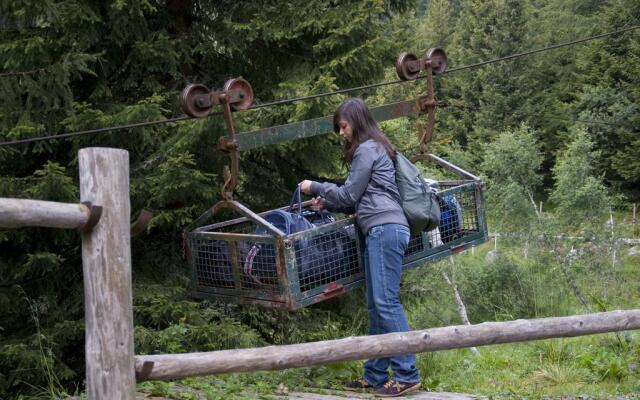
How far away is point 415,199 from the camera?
468 cm

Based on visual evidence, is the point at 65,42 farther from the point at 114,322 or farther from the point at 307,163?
the point at 114,322

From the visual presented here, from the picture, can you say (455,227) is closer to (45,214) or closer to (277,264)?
(277,264)

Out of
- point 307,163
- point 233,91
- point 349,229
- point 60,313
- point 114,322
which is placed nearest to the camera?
point 114,322

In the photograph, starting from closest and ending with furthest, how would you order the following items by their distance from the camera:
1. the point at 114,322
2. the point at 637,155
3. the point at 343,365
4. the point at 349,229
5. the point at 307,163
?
the point at 114,322, the point at 349,229, the point at 343,365, the point at 307,163, the point at 637,155

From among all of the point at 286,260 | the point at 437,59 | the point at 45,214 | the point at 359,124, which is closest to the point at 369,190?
the point at 359,124

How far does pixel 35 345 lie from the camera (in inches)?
234

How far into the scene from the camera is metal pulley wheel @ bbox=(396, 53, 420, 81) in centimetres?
528

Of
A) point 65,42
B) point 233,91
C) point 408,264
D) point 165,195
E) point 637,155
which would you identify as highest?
point 65,42

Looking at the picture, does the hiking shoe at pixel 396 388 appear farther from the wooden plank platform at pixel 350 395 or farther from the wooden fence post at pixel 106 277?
the wooden fence post at pixel 106 277

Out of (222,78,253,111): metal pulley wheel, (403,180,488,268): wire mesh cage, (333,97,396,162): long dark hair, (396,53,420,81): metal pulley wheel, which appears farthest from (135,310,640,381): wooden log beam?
(396,53,420,81): metal pulley wheel

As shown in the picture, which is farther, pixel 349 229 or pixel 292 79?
pixel 292 79

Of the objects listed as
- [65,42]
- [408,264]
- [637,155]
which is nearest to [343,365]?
[408,264]

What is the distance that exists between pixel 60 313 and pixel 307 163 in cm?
229

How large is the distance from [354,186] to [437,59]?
1.41 meters
